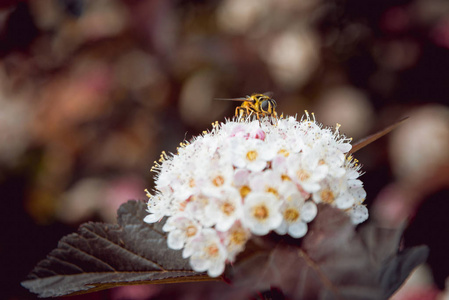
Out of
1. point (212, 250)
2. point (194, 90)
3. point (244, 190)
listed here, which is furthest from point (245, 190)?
point (194, 90)

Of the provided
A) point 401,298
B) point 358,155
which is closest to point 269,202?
point 401,298

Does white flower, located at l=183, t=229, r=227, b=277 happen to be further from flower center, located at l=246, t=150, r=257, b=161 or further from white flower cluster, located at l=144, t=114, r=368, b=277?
flower center, located at l=246, t=150, r=257, b=161

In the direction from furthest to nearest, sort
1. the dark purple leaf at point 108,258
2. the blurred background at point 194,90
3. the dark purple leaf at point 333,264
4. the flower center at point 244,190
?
the blurred background at point 194,90, the dark purple leaf at point 108,258, the flower center at point 244,190, the dark purple leaf at point 333,264

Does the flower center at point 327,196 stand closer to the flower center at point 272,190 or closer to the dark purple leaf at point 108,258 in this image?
the flower center at point 272,190

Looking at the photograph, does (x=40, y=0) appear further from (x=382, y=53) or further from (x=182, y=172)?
(x=382, y=53)

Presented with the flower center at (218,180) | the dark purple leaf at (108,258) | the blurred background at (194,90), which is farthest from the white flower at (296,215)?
the blurred background at (194,90)

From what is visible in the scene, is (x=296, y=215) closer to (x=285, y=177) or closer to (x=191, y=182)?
(x=285, y=177)
